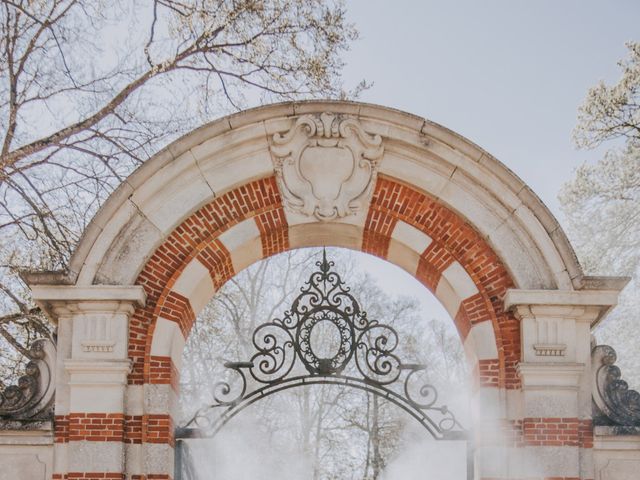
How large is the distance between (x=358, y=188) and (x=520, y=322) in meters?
2.04

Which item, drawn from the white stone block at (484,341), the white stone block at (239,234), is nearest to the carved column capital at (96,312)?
the white stone block at (239,234)

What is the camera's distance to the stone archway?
10.9 metres

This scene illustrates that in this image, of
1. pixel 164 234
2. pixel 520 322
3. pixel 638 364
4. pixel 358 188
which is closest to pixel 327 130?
pixel 358 188

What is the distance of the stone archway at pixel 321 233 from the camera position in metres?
10.9

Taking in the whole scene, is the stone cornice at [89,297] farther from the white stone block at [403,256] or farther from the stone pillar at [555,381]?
the stone pillar at [555,381]

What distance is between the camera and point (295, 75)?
621 inches

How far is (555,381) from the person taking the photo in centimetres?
1086

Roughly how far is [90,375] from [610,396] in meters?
4.87

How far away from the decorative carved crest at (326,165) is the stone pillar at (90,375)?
6.08 feet

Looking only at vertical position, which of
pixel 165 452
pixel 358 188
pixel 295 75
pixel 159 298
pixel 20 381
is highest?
pixel 295 75

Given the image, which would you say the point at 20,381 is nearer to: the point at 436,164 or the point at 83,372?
the point at 83,372

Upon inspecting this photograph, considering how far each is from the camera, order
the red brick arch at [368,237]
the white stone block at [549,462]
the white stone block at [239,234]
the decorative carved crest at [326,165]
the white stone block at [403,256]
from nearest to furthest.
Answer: the white stone block at [549,462] → the red brick arch at [368,237] → the decorative carved crest at [326,165] → the white stone block at [239,234] → the white stone block at [403,256]

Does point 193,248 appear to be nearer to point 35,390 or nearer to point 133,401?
point 133,401

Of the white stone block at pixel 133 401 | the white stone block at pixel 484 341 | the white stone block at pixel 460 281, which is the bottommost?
the white stone block at pixel 133 401
